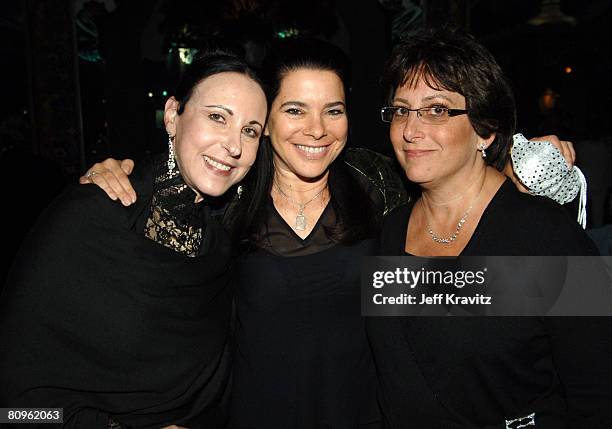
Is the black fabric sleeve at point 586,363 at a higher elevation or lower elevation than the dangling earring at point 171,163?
lower

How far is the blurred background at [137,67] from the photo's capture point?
20.0 ft

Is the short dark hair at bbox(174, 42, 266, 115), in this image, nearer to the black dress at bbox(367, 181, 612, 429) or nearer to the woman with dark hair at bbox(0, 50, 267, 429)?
the woman with dark hair at bbox(0, 50, 267, 429)

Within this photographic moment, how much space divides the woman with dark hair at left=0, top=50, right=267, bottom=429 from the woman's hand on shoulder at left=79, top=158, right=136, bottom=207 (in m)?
0.04

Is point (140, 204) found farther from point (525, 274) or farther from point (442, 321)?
point (525, 274)

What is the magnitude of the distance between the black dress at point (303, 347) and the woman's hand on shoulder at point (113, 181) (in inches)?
25.2

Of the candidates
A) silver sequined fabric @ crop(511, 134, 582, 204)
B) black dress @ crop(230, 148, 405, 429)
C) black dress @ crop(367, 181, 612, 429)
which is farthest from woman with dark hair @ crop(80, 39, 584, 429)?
silver sequined fabric @ crop(511, 134, 582, 204)

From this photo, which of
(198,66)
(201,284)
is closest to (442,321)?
(201,284)

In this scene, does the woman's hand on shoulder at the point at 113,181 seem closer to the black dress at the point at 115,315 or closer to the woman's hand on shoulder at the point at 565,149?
the black dress at the point at 115,315

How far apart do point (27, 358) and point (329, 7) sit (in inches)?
271

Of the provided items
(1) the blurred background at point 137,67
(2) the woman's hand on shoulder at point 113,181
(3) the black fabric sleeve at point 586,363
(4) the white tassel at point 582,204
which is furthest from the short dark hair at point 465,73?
(1) the blurred background at point 137,67

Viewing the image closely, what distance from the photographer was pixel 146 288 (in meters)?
1.83

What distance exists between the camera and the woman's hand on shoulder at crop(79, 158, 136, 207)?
183cm

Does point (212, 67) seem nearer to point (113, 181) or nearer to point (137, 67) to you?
point (113, 181)

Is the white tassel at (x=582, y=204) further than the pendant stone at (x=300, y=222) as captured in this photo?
No
